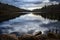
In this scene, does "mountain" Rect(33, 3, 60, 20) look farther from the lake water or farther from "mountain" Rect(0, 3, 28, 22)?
"mountain" Rect(0, 3, 28, 22)

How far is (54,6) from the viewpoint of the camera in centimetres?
349

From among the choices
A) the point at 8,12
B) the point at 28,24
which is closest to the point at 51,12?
the point at 28,24

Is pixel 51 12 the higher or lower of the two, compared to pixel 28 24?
higher

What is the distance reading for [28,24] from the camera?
3377mm

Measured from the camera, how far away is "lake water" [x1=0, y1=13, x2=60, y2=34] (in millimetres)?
3316

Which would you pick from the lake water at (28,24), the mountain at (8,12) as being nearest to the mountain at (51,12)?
the lake water at (28,24)

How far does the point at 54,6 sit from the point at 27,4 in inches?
23.9

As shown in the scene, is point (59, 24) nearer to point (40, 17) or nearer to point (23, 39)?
point (40, 17)

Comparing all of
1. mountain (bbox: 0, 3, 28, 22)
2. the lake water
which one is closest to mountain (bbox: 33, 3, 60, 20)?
the lake water

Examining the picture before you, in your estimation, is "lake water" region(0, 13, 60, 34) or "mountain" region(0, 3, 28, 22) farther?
"mountain" region(0, 3, 28, 22)

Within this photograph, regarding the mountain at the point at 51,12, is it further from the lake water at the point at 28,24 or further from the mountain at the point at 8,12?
the mountain at the point at 8,12

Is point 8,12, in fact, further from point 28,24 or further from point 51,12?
point 51,12

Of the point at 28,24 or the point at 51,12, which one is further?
the point at 51,12

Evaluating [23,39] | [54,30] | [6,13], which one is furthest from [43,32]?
[6,13]
